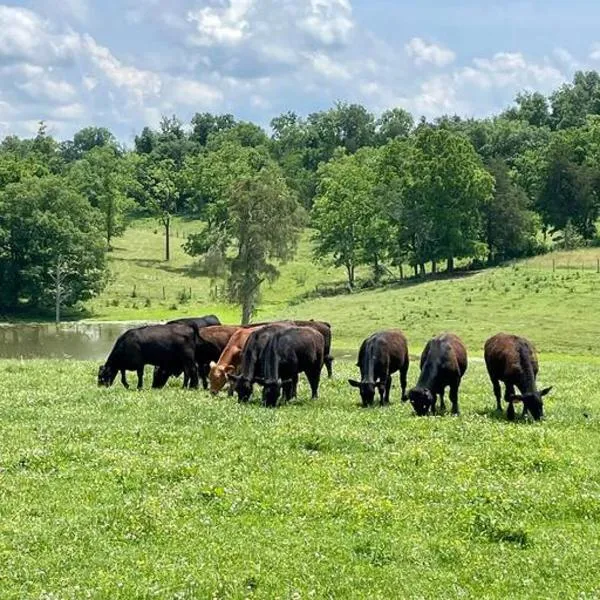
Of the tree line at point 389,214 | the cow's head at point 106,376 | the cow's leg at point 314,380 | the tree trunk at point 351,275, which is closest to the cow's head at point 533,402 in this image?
the cow's leg at point 314,380

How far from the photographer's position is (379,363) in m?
23.5

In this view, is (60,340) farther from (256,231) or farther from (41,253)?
(41,253)

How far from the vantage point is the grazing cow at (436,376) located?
20.8 meters

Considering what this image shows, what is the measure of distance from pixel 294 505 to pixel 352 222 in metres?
85.5

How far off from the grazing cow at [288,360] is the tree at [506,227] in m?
71.7

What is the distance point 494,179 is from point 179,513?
8630 cm

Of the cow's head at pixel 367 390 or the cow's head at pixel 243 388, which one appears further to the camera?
the cow's head at pixel 243 388

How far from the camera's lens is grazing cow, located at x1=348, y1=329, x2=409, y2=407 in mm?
22797

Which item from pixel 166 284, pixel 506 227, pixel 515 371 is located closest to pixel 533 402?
pixel 515 371

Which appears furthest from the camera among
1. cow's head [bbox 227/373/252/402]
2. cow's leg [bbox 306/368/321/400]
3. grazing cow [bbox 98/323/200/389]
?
grazing cow [bbox 98/323/200/389]

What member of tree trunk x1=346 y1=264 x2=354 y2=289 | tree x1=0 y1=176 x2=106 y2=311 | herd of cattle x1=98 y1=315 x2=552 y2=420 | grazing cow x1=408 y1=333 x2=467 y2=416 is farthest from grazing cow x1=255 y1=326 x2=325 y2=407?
tree trunk x1=346 y1=264 x2=354 y2=289

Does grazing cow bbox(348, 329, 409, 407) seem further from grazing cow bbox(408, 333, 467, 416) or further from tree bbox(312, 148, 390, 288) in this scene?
tree bbox(312, 148, 390, 288)

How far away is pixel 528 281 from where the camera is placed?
238 ft

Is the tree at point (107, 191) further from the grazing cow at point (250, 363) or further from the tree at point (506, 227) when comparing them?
the grazing cow at point (250, 363)
